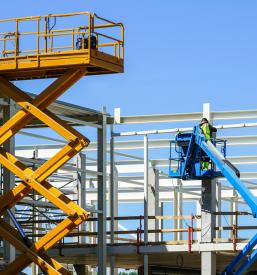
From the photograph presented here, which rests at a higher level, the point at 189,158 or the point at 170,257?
the point at 189,158

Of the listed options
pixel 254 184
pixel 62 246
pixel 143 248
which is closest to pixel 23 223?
pixel 62 246

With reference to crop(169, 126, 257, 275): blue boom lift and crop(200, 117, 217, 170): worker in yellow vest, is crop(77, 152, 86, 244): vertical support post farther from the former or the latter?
crop(200, 117, 217, 170): worker in yellow vest

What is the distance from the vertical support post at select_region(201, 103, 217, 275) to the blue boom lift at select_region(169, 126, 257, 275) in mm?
537

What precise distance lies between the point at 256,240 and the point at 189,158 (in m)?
3.98

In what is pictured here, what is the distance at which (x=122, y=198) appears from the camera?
57.1 meters

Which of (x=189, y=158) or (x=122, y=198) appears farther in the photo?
(x=122, y=198)

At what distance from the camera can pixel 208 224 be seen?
3944cm

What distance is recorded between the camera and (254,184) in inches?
2066

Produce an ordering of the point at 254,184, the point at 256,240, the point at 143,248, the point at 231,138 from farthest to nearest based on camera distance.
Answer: the point at 254,184
the point at 231,138
the point at 143,248
the point at 256,240

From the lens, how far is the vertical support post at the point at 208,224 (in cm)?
3916

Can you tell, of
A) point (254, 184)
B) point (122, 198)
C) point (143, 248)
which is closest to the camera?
point (143, 248)

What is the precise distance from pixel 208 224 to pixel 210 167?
2087mm

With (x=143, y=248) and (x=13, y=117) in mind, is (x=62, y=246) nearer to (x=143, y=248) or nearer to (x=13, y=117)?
(x=143, y=248)

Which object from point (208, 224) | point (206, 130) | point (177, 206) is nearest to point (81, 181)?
point (177, 206)
